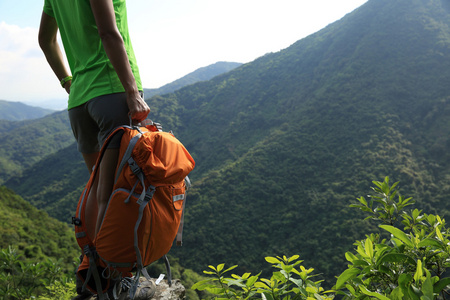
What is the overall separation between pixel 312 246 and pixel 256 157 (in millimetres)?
22936

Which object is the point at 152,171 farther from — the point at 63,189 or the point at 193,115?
the point at 193,115

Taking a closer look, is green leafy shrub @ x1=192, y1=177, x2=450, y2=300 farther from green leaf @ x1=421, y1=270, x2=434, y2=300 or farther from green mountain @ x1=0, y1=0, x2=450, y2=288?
Answer: green mountain @ x1=0, y1=0, x2=450, y2=288

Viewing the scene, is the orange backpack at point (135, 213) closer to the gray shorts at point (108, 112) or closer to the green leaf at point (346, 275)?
the gray shorts at point (108, 112)

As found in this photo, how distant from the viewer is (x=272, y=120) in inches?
2963

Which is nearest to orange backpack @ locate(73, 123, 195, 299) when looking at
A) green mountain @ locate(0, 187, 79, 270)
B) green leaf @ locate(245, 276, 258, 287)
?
green leaf @ locate(245, 276, 258, 287)

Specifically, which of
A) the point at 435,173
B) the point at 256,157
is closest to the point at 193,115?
the point at 256,157

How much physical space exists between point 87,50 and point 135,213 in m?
0.85

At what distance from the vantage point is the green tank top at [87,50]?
1484 millimetres

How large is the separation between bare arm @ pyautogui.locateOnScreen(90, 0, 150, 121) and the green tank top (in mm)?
86

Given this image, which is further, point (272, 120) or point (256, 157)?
point (272, 120)

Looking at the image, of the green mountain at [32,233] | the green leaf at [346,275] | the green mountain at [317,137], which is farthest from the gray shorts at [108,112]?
the green mountain at [317,137]

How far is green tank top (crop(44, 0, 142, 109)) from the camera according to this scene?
4.87 feet

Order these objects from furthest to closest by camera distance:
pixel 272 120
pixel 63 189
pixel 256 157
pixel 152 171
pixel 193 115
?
pixel 193 115
pixel 272 120
pixel 63 189
pixel 256 157
pixel 152 171

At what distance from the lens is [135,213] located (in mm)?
1434
